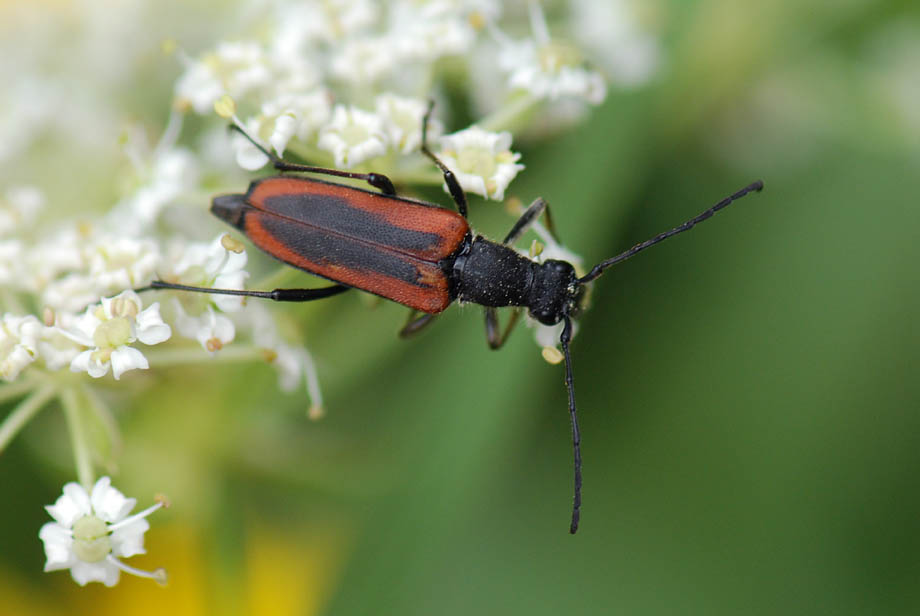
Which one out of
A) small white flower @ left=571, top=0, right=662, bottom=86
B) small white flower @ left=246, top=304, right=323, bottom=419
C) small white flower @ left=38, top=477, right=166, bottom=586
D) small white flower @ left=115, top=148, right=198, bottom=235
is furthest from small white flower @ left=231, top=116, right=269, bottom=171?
small white flower @ left=571, top=0, right=662, bottom=86

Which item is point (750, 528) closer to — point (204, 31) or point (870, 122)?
point (870, 122)

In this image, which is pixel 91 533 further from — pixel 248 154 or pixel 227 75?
pixel 227 75

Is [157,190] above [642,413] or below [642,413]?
above

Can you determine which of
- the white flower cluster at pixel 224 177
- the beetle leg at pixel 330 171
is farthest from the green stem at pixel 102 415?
the beetle leg at pixel 330 171

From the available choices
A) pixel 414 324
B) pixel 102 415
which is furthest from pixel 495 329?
pixel 102 415

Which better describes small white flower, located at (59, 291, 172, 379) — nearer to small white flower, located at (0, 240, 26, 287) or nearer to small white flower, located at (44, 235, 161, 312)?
small white flower, located at (44, 235, 161, 312)

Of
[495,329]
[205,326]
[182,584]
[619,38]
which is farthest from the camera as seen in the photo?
[182,584]

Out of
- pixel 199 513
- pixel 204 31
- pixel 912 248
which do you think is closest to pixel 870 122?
pixel 912 248
